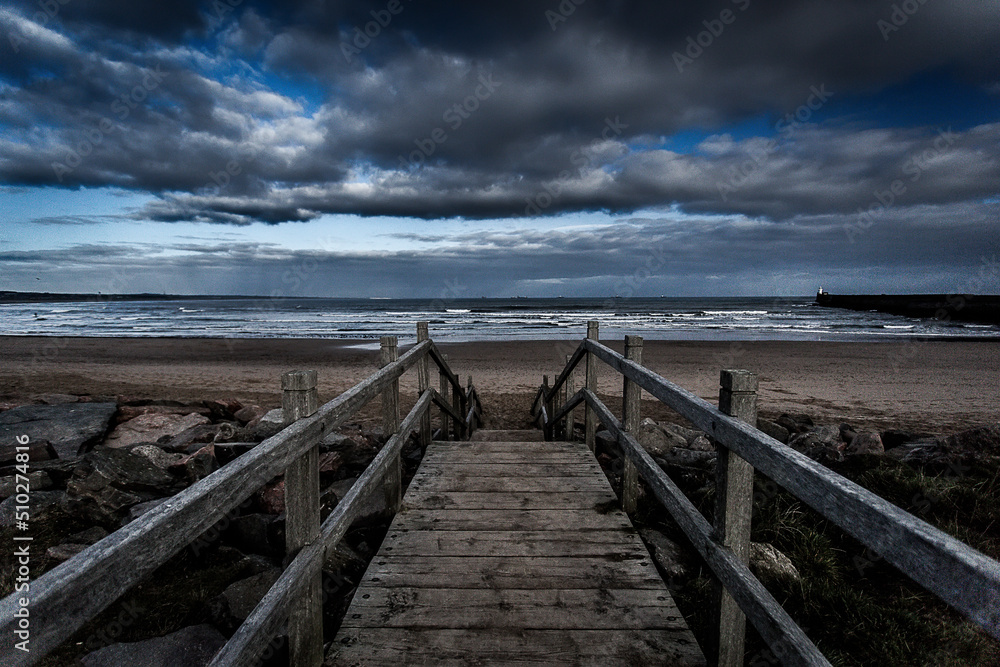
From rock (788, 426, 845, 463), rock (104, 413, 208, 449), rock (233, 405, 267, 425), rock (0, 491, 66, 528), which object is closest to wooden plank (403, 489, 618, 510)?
rock (0, 491, 66, 528)

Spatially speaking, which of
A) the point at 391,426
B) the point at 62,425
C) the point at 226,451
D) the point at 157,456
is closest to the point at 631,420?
the point at 391,426

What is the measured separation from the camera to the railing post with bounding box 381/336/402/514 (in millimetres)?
3893

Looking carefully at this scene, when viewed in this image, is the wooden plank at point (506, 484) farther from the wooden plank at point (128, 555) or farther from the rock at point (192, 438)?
the rock at point (192, 438)

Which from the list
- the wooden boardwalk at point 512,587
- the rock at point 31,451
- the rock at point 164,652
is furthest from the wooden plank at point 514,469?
the rock at point 31,451

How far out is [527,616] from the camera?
2.67 metres

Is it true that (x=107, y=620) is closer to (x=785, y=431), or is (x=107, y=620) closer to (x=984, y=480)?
(x=984, y=480)

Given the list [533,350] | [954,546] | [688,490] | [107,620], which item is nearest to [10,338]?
[533,350]

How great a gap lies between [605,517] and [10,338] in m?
34.0

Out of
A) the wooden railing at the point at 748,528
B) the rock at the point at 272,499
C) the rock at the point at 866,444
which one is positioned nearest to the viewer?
the wooden railing at the point at 748,528

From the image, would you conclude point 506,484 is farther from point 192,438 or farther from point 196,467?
point 192,438

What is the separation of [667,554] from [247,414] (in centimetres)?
830

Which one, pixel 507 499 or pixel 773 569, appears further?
pixel 507 499

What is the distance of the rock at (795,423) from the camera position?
27.6ft

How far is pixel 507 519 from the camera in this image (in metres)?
3.83
